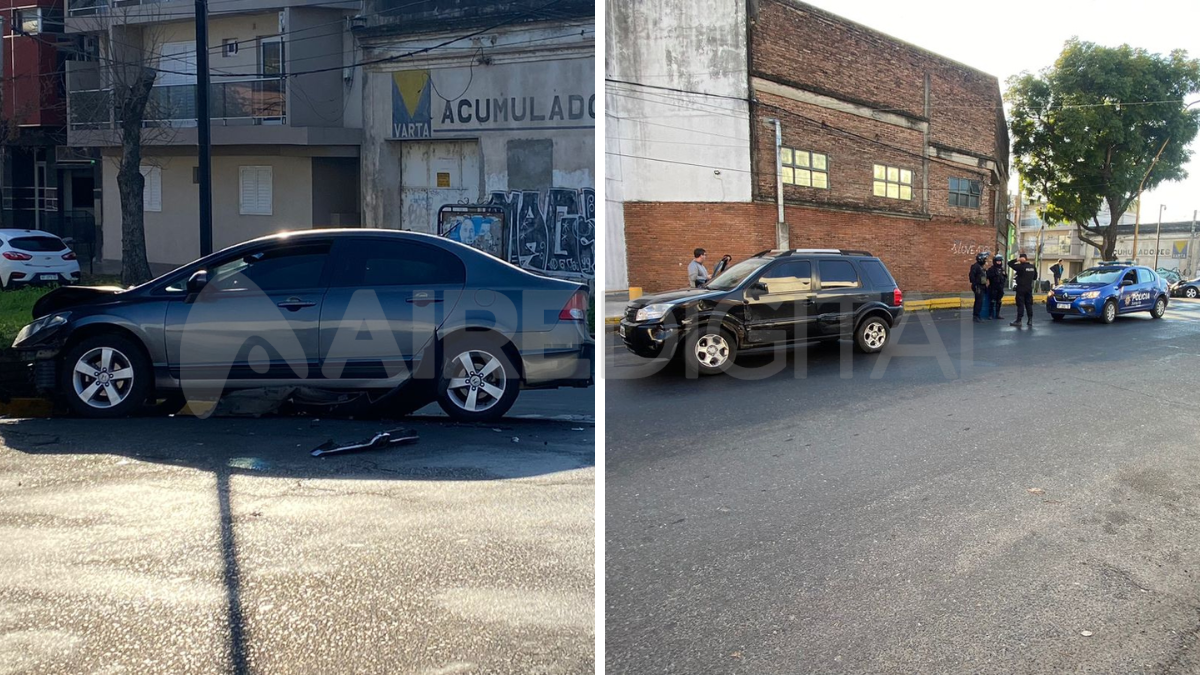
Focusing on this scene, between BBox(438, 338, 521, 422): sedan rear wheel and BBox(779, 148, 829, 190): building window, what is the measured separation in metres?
2.58

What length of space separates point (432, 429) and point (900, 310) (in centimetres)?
229

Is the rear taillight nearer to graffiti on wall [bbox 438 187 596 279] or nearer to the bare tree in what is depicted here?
the bare tree

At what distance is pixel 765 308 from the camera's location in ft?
9.91

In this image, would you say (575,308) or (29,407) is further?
(29,407)

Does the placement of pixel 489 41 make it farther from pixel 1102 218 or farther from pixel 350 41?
pixel 1102 218

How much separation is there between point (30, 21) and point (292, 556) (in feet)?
21.1

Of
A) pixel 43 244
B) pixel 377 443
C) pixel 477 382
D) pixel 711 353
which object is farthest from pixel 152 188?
pixel 711 353

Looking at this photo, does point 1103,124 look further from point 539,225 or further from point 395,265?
point 539,225

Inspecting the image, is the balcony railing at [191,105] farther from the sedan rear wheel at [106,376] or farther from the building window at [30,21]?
the sedan rear wheel at [106,376]

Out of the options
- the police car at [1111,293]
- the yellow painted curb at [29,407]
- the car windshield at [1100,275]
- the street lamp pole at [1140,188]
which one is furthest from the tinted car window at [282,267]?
the car windshield at [1100,275]

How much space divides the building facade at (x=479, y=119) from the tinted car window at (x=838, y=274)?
14.9 ft

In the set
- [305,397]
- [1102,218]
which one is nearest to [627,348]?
[1102,218]

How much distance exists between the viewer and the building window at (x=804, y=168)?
202 cm

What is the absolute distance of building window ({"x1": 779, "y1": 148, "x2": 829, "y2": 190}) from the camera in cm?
202
